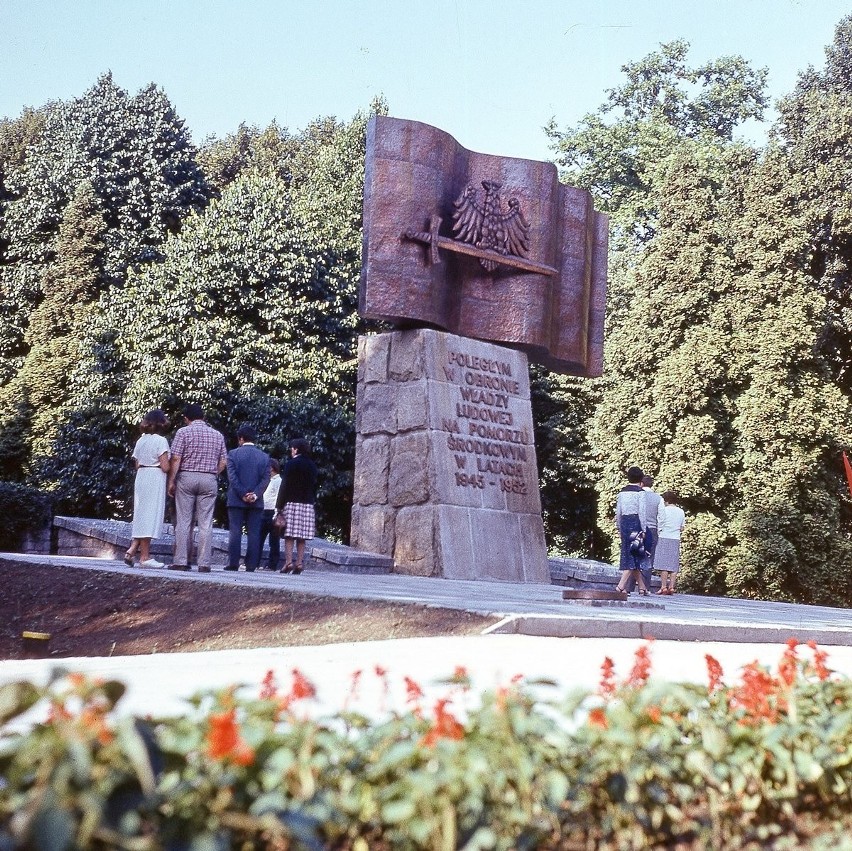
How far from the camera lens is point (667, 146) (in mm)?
35531

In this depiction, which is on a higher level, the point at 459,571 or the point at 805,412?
the point at 805,412

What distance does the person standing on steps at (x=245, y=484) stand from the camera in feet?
41.8

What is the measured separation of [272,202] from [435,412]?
43.3 ft

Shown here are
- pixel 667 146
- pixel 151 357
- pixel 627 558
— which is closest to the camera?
pixel 627 558

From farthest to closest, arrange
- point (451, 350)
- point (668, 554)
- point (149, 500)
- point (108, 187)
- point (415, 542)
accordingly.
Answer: point (108, 187) < point (668, 554) < point (451, 350) < point (415, 542) < point (149, 500)

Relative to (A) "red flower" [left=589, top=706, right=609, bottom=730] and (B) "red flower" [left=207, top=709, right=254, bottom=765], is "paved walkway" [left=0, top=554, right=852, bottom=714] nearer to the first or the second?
(A) "red flower" [left=589, top=706, right=609, bottom=730]

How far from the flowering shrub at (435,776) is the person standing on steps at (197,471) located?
8.83 meters

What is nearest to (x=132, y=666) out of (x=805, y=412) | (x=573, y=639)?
(x=573, y=639)

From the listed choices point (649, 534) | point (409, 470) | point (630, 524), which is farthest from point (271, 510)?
point (649, 534)

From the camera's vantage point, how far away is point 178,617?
9.26 m

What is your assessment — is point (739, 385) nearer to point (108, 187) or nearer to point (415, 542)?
point (415, 542)

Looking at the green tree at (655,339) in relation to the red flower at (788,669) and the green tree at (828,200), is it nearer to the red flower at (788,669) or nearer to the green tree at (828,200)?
the green tree at (828,200)

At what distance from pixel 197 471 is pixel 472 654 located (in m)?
6.06

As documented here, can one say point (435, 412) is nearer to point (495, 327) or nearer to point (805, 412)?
point (495, 327)
